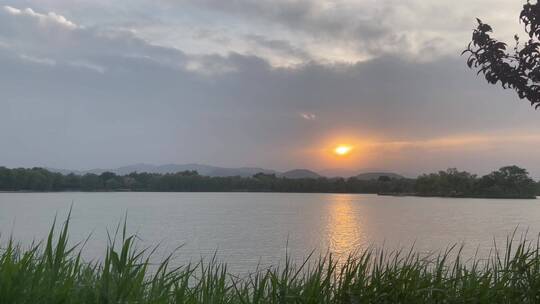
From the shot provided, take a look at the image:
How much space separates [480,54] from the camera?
6109 millimetres

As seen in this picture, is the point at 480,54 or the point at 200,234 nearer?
the point at 480,54

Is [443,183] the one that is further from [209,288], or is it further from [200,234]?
[209,288]

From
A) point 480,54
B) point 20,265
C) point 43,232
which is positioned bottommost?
point 43,232

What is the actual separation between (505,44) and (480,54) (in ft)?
0.92

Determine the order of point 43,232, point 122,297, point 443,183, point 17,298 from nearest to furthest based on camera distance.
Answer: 1. point 17,298
2. point 122,297
3. point 43,232
4. point 443,183

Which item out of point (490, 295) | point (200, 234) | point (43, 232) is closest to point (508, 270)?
point (490, 295)

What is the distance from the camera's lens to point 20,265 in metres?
4.88

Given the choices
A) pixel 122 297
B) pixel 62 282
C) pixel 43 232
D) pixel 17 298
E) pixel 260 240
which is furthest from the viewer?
pixel 43 232

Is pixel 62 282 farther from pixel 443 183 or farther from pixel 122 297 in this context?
pixel 443 183

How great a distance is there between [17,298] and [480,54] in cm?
541

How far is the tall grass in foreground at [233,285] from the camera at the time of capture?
15.1 ft

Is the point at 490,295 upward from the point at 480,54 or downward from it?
downward

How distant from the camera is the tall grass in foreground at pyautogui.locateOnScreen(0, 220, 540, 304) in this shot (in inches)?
181

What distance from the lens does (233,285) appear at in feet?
19.9
